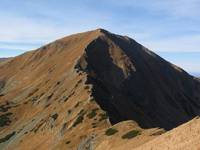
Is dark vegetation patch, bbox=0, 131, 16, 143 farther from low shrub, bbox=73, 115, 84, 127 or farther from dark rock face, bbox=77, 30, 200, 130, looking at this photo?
low shrub, bbox=73, 115, 84, 127

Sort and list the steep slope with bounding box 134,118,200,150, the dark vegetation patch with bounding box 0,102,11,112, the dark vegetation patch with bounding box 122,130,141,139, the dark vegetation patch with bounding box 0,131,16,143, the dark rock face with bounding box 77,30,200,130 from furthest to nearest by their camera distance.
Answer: the dark rock face with bounding box 77,30,200,130 < the dark vegetation patch with bounding box 0,102,11,112 < the dark vegetation patch with bounding box 0,131,16,143 < the dark vegetation patch with bounding box 122,130,141,139 < the steep slope with bounding box 134,118,200,150

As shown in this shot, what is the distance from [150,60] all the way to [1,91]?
221ft

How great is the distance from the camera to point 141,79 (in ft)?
534

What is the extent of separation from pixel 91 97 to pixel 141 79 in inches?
2801

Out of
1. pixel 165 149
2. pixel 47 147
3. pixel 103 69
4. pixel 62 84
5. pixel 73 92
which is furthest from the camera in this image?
pixel 103 69

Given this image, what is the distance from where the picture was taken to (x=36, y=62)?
191 meters

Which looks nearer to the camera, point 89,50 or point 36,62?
point 89,50

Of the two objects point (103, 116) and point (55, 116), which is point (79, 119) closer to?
point (103, 116)

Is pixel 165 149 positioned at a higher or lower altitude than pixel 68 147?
higher

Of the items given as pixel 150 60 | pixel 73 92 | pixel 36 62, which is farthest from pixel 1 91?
pixel 73 92

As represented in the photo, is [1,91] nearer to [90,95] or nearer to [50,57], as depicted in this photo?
[50,57]

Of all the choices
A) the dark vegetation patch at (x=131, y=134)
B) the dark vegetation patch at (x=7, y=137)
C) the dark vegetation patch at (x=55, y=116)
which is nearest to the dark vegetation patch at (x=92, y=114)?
the dark vegetation patch at (x=55, y=116)

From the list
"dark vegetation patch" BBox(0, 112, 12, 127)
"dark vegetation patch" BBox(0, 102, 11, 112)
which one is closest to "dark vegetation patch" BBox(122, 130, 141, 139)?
"dark vegetation patch" BBox(0, 112, 12, 127)

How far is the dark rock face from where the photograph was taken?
14475 centimetres
